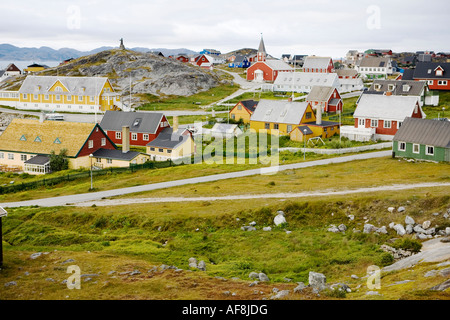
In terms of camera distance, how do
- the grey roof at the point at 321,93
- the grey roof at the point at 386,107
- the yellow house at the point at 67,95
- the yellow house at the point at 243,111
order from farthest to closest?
the yellow house at the point at 67,95
the grey roof at the point at 321,93
the yellow house at the point at 243,111
the grey roof at the point at 386,107

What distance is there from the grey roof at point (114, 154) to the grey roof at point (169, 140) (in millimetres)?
4345

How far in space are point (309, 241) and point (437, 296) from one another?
12.2 meters

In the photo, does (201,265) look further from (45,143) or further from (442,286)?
(45,143)

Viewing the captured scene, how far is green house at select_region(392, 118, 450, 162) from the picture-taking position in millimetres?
47688

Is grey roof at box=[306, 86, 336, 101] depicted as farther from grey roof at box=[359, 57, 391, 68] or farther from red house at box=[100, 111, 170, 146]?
grey roof at box=[359, 57, 391, 68]

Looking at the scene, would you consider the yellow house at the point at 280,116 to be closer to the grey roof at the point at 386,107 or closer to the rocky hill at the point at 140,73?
the grey roof at the point at 386,107

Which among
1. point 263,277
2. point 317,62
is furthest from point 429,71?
point 263,277

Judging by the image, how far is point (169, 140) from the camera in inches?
2510

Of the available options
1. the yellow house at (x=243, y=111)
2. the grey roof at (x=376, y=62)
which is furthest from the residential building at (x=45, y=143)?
the grey roof at (x=376, y=62)

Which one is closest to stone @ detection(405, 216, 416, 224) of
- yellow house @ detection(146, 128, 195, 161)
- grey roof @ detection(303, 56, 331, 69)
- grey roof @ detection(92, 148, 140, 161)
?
yellow house @ detection(146, 128, 195, 161)

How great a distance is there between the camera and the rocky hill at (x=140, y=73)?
4483 inches

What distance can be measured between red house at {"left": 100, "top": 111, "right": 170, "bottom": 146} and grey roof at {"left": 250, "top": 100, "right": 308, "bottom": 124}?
13921 millimetres
